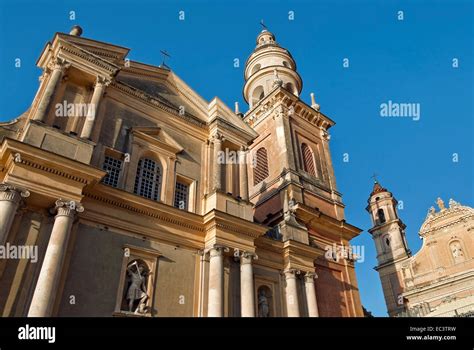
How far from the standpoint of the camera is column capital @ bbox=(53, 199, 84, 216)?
431 inches

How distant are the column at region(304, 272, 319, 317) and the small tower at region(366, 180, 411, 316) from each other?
27389 mm

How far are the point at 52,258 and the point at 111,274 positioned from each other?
215 centimetres

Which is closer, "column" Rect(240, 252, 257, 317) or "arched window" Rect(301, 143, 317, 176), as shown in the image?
"column" Rect(240, 252, 257, 317)

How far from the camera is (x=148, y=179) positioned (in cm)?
1512

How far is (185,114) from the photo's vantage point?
58.4ft

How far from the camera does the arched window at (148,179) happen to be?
14727mm

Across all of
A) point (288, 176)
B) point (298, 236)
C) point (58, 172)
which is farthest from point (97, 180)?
point (288, 176)

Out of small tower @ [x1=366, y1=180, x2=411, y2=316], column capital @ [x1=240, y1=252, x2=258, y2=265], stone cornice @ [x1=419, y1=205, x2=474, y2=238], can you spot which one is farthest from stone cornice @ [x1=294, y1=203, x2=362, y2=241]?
stone cornice @ [x1=419, y1=205, x2=474, y2=238]

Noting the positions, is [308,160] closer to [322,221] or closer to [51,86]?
[322,221]

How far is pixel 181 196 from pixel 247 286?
481 cm

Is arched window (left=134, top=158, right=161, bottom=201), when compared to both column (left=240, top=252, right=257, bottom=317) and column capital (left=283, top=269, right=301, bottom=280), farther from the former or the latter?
column capital (left=283, top=269, right=301, bottom=280)

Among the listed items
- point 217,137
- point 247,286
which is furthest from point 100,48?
point 247,286

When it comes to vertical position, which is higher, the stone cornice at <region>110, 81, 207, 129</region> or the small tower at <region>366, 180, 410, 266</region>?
the small tower at <region>366, 180, 410, 266</region>
